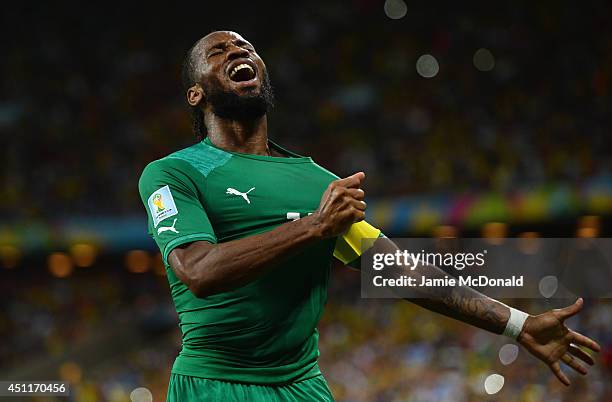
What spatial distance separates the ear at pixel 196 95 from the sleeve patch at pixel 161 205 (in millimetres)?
565

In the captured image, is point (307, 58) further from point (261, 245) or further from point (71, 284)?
point (261, 245)

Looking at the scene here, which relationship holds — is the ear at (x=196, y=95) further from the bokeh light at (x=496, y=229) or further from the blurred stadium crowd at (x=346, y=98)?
the bokeh light at (x=496, y=229)

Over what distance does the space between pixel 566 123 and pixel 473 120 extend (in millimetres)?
1605

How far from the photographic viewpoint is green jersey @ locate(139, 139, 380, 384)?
8.71 feet

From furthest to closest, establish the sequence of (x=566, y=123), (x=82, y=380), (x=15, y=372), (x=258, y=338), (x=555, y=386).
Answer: (x=15, y=372) → (x=82, y=380) → (x=566, y=123) → (x=555, y=386) → (x=258, y=338)

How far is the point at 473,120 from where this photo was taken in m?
13.7

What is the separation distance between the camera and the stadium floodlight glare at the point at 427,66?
1497 cm

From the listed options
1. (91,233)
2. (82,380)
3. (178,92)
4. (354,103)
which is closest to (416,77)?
(354,103)

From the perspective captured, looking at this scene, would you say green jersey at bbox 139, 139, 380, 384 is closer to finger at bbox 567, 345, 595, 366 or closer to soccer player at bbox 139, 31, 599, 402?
soccer player at bbox 139, 31, 599, 402

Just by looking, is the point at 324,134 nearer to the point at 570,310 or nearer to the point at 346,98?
the point at 346,98

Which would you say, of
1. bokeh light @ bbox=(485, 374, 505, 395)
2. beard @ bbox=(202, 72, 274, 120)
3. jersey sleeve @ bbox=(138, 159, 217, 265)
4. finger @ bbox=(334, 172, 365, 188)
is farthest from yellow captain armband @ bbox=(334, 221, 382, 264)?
bokeh light @ bbox=(485, 374, 505, 395)

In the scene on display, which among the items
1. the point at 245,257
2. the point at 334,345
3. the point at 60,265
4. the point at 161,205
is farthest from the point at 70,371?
the point at 245,257

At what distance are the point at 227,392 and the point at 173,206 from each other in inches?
23.3

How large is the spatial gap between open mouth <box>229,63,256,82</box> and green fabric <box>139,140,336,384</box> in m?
0.31
